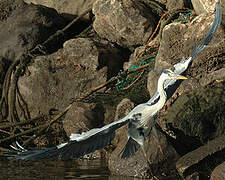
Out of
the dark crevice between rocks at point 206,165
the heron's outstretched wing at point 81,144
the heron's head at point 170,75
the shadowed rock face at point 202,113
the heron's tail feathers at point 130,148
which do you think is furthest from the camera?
the shadowed rock face at point 202,113

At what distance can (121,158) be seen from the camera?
6.93m

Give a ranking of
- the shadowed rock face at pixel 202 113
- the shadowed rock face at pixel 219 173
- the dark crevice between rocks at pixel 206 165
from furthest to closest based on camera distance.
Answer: the shadowed rock face at pixel 202 113
the dark crevice between rocks at pixel 206 165
the shadowed rock face at pixel 219 173

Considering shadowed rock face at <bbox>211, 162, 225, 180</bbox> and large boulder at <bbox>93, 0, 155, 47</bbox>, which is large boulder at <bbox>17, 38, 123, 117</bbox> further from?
shadowed rock face at <bbox>211, 162, 225, 180</bbox>

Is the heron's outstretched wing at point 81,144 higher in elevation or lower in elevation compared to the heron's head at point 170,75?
lower

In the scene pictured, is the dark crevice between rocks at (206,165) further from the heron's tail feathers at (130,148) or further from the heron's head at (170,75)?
the heron's head at (170,75)

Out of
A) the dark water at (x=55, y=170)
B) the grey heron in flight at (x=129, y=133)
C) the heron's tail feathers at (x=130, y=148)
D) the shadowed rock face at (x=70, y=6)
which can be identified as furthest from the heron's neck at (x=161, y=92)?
the shadowed rock face at (x=70, y=6)

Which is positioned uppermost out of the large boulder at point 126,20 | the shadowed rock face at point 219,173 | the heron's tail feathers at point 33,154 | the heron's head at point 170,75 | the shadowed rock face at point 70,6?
the heron's head at point 170,75

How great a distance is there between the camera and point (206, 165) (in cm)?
653

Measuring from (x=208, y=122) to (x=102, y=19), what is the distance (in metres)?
5.23

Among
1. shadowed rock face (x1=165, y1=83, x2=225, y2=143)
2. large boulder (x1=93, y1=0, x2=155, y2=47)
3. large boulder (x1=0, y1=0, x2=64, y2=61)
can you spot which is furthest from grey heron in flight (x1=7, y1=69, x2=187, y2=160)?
large boulder (x1=0, y1=0, x2=64, y2=61)

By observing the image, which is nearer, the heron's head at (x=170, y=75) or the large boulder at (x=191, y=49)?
the heron's head at (x=170, y=75)

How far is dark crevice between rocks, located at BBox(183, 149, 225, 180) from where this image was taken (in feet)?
21.1

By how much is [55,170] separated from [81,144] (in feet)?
7.00

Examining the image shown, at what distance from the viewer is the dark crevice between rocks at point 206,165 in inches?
254
